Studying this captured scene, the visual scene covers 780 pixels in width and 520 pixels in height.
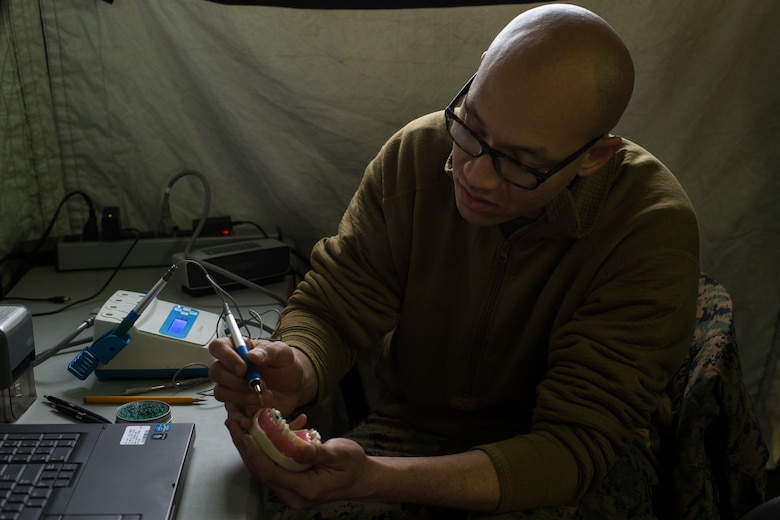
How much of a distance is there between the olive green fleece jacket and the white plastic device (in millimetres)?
156

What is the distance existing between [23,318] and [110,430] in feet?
0.72

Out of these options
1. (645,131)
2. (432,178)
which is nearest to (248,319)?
(432,178)

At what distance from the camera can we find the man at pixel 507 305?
1041 millimetres

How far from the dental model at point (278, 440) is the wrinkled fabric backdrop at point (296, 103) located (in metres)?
0.98

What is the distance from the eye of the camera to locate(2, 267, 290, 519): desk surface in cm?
95

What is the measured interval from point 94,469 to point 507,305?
71cm

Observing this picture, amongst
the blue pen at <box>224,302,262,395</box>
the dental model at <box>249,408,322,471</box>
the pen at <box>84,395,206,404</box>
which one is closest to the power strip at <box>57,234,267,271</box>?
the pen at <box>84,395,206,404</box>

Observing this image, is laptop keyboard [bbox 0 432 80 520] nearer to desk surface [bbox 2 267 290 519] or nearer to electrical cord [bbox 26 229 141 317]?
desk surface [bbox 2 267 290 519]

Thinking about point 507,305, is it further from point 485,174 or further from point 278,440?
point 278,440

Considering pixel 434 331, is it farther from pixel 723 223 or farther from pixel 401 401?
pixel 723 223

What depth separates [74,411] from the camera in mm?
1107

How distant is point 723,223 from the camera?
5.96 ft

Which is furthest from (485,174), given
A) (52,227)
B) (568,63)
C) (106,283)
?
(52,227)

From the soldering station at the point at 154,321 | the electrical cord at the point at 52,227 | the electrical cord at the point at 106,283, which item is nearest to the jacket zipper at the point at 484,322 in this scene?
the soldering station at the point at 154,321
